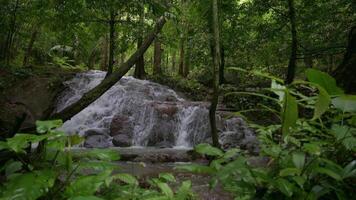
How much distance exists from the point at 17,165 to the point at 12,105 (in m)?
11.2

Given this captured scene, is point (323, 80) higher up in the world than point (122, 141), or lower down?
higher up

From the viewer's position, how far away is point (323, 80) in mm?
1211

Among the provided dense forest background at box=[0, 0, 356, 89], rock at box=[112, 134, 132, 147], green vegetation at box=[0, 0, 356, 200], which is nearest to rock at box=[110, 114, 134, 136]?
rock at box=[112, 134, 132, 147]

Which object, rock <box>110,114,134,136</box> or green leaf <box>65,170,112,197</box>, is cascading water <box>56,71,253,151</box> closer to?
rock <box>110,114,134,136</box>

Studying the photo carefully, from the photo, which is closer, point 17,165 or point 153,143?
point 17,165

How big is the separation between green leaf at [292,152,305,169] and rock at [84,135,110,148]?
9.58m

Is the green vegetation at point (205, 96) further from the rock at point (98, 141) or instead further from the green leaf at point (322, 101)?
the rock at point (98, 141)

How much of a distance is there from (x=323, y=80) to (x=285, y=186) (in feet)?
1.17

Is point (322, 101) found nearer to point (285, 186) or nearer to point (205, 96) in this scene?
point (285, 186)

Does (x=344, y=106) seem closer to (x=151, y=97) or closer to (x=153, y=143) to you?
(x=153, y=143)

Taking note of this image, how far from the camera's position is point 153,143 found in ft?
37.1

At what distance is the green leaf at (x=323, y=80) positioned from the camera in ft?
3.91

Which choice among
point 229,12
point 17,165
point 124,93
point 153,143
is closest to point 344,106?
point 17,165

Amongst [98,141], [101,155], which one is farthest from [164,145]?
[101,155]
